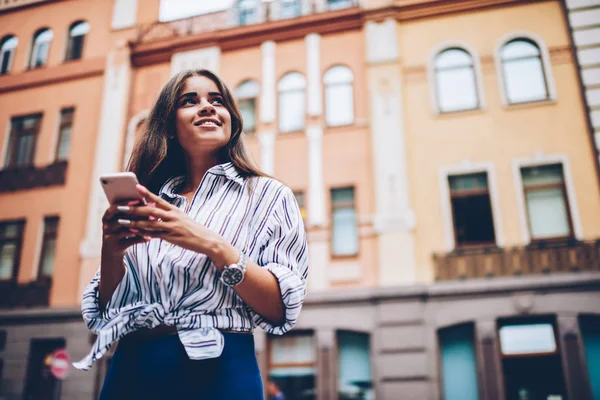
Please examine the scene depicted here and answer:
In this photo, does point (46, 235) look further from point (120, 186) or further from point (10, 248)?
point (120, 186)

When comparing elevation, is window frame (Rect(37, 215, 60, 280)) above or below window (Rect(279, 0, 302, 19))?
below

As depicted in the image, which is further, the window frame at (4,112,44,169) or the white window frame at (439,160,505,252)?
the window frame at (4,112,44,169)

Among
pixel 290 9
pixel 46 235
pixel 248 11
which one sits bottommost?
pixel 46 235

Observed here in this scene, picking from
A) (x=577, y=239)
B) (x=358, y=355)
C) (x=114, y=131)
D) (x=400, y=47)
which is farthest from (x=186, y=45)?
(x=577, y=239)

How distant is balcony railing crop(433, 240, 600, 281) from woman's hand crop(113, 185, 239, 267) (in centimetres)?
1037

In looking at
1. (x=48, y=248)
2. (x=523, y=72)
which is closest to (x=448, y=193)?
(x=523, y=72)

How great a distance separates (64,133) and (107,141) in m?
1.75

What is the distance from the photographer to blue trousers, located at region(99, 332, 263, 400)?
4.36ft

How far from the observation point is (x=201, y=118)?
1724 mm

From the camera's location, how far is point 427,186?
11.8m

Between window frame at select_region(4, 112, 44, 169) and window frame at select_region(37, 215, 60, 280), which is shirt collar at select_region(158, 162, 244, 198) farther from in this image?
window frame at select_region(4, 112, 44, 169)

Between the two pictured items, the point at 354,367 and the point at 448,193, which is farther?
the point at 448,193

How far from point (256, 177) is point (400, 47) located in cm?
1211

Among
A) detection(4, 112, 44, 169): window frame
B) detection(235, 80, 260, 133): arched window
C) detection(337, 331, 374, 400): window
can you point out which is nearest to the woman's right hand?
detection(337, 331, 374, 400): window
